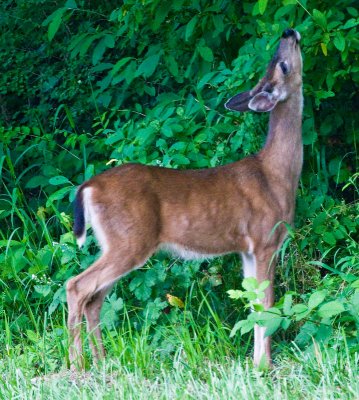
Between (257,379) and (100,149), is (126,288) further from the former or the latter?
(257,379)

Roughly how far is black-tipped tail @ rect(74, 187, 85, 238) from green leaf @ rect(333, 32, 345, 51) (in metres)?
1.73

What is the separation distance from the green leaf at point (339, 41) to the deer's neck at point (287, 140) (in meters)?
0.41

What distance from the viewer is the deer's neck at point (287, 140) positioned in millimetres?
6605

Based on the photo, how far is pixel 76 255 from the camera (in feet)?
22.4

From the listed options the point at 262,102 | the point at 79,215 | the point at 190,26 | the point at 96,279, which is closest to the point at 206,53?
the point at 190,26

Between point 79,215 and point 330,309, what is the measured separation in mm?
1608

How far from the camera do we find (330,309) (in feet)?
17.1

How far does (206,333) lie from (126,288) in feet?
3.62

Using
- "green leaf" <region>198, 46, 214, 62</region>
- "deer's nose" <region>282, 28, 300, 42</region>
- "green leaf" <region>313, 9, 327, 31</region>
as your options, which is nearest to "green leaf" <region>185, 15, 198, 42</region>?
"green leaf" <region>198, 46, 214, 62</region>

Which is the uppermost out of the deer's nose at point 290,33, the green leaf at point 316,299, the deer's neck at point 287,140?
the deer's nose at point 290,33

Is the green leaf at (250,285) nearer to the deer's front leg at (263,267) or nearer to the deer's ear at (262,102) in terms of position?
the deer's front leg at (263,267)

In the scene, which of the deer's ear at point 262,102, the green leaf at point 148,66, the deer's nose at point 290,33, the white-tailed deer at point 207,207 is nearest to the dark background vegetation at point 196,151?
the green leaf at point 148,66

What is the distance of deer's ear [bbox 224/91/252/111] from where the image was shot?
6.69 metres

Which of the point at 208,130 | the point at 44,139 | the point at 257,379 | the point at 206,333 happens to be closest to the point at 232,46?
the point at 208,130
